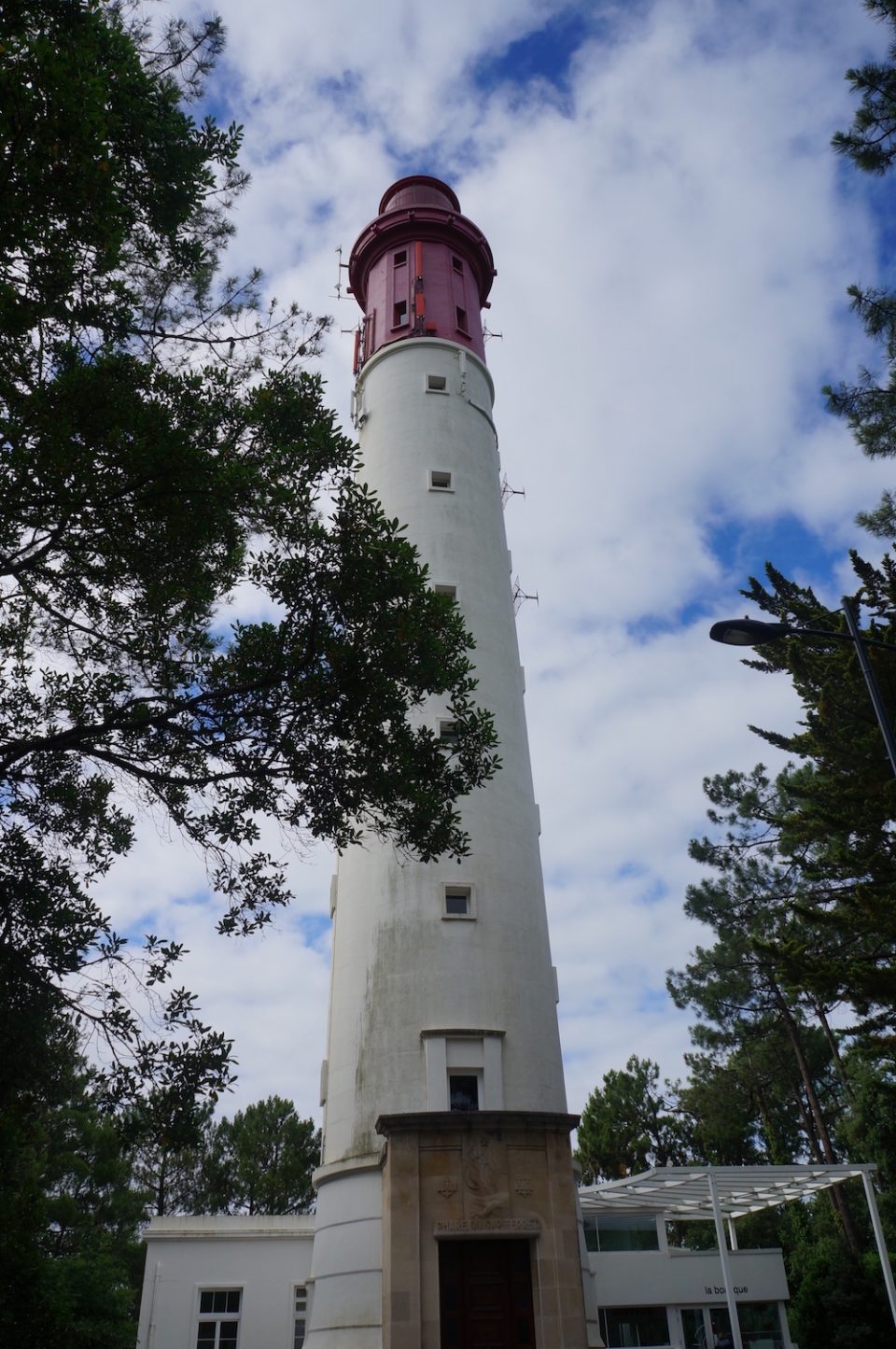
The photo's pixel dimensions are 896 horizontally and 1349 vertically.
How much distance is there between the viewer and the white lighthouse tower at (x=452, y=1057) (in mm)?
14375

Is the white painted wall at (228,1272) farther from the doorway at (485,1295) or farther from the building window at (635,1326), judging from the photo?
the doorway at (485,1295)

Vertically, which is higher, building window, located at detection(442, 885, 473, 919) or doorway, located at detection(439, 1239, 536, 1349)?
building window, located at detection(442, 885, 473, 919)

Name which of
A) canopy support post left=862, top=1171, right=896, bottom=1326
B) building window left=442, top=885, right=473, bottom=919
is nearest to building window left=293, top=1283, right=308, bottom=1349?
building window left=442, top=885, right=473, bottom=919

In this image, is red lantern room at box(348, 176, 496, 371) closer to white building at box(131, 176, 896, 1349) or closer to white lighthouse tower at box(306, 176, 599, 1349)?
white building at box(131, 176, 896, 1349)

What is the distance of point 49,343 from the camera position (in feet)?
28.6

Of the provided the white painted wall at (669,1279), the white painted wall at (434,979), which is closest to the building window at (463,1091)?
the white painted wall at (434,979)

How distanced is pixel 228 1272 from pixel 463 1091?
9.71m

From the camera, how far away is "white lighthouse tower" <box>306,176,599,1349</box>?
1438cm

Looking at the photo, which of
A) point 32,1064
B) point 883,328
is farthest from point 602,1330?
point 883,328

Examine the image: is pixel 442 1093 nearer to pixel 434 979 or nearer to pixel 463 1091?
pixel 463 1091

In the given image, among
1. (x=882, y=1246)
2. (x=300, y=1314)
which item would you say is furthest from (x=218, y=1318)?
(x=882, y=1246)

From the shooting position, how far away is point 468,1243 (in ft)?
48.4

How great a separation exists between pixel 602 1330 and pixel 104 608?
802 inches

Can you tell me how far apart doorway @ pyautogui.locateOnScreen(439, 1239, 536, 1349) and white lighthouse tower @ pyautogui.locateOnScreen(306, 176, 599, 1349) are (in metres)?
0.02
